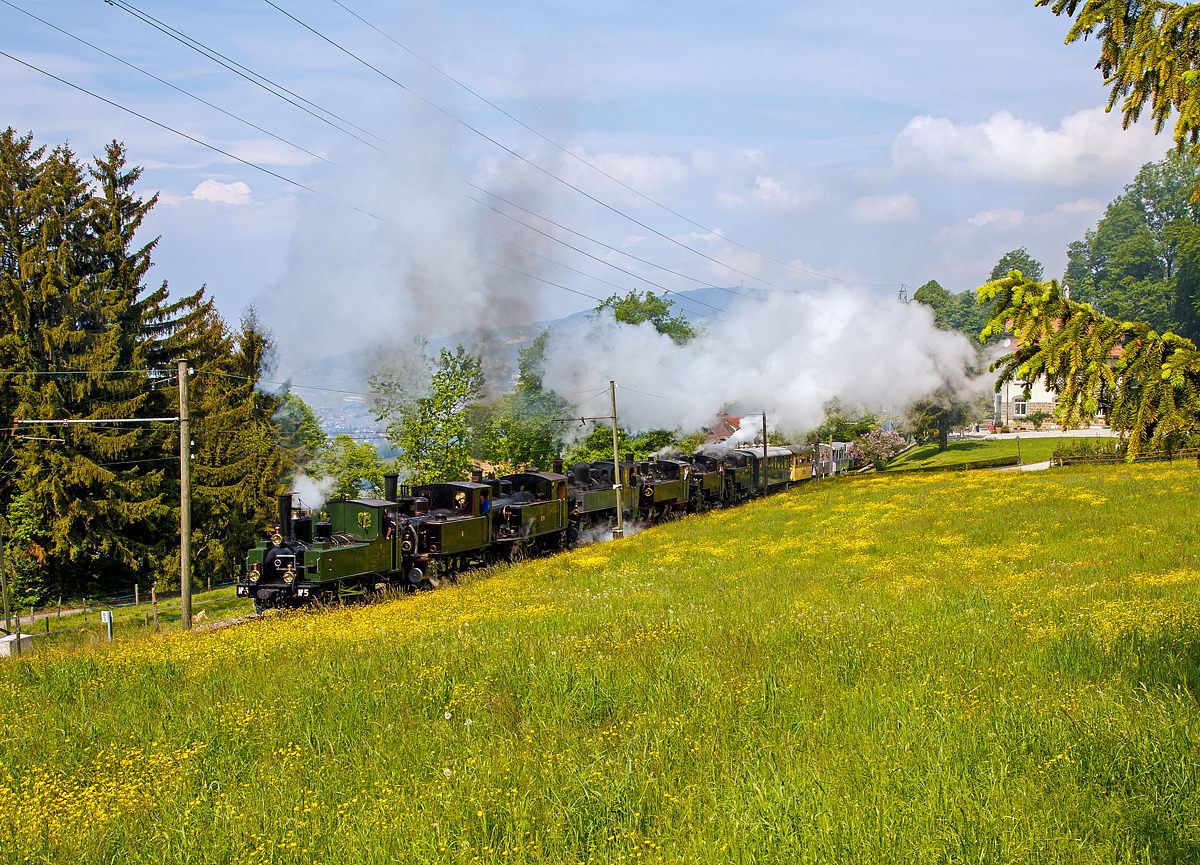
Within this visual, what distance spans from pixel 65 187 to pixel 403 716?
39.6 m

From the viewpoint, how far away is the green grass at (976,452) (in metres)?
53.3

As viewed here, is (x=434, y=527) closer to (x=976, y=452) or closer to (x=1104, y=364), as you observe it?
(x=1104, y=364)

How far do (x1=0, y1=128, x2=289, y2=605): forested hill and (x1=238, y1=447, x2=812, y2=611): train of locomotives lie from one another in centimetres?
1485

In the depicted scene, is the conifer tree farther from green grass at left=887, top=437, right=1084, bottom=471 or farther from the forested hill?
green grass at left=887, top=437, right=1084, bottom=471

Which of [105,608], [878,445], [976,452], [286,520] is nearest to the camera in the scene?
[286,520]

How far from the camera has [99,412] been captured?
3422cm

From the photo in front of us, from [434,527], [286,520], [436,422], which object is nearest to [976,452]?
[436,422]

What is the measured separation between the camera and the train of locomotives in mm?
17719

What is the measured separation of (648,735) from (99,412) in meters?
36.4

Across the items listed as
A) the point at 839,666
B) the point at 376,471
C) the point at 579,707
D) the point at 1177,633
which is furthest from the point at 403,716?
the point at 376,471

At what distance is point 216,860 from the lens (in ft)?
15.0

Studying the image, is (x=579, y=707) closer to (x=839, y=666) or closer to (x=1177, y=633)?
(x=839, y=666)

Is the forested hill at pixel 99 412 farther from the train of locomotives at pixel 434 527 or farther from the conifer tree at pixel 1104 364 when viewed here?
the conifer tree at pixel 1104 364

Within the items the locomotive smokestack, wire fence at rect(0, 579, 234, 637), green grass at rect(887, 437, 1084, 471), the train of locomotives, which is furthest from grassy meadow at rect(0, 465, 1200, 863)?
green grass at rect(887, 437, 1084, 471)
